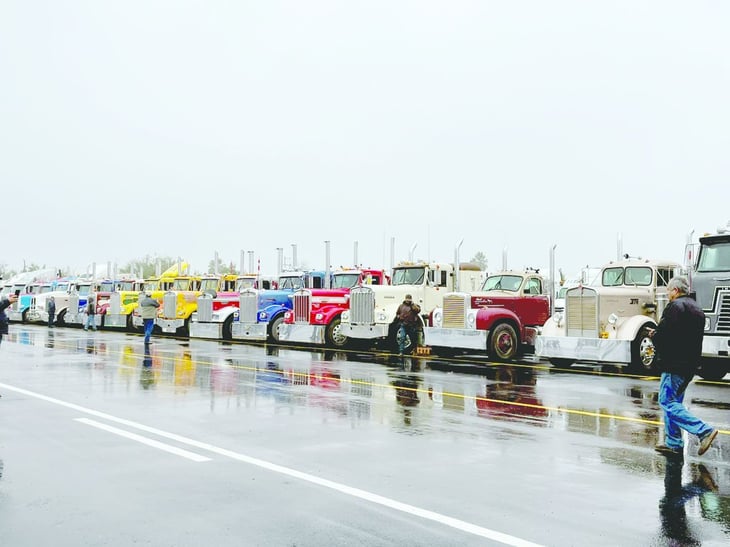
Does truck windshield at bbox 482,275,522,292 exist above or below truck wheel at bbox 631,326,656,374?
above

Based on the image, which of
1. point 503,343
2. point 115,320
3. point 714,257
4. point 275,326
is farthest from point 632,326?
point 115,320

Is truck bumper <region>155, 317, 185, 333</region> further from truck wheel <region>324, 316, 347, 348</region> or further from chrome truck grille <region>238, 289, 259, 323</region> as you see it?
truck wheel <region>324, 316, 347, 348</region>

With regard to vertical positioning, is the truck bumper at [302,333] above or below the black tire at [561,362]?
above

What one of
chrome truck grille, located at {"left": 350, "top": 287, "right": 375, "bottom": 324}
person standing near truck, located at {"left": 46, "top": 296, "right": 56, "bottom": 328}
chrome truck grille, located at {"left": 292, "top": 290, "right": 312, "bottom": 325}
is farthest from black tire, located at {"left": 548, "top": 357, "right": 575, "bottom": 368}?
person standing near truck, located at {"left": 46, "top": 296, "right": 56, "bottom": 328}

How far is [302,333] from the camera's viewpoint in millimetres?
24484

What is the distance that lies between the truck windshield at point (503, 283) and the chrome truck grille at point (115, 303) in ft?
67.7

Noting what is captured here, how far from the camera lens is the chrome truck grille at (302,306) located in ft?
81.0

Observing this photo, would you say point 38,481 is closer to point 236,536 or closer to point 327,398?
point 236,536

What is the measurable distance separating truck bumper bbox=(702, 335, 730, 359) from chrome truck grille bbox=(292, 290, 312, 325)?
42.2 feet

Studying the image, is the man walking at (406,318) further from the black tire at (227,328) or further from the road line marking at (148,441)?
the road line marking at (148,441)

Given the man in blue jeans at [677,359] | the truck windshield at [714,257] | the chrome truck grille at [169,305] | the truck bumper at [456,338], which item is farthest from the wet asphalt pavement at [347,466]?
the chrome truck grille at [169,305]

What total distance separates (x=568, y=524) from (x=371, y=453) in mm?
2591

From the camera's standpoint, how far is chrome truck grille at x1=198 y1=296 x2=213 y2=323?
2852 centimetres

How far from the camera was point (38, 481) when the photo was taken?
634 cm
